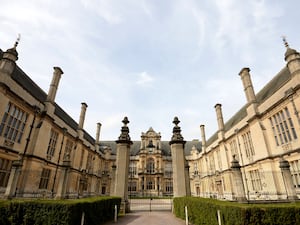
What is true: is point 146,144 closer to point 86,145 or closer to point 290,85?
point 86,145

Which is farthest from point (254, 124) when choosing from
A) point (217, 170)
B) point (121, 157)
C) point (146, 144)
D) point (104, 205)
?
point (146, 144)

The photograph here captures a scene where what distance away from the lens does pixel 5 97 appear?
1231cm

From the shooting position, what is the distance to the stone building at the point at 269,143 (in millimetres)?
12789

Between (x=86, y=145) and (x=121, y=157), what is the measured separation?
17514 millimetres

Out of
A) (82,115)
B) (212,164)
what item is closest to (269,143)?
(212,164)

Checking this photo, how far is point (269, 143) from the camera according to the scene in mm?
16109

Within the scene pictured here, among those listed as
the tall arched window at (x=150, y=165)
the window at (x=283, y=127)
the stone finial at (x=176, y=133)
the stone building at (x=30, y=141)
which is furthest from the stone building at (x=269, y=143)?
the tall arched window at (x=150, y=165)

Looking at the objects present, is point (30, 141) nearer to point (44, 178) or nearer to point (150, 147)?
point (44, 178)

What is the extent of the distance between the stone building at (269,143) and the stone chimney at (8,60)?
1750cm

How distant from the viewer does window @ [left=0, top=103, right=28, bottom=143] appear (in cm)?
1258

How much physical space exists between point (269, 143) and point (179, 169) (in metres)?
10.4

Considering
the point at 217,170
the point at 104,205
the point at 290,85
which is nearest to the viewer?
the point at 104,205

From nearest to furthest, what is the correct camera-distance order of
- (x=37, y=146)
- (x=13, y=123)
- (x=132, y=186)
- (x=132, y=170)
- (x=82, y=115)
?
(x=13, y=123) < (x=37, y=146) < (x=82, y=115) < (x=132, y=186) < (x=132, y=170)

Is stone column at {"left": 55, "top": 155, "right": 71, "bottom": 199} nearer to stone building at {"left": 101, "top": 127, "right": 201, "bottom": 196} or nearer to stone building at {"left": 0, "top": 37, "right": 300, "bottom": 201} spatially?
stone building at {"left": 0, "top": 37, "right": 300, "bottom": 201}
